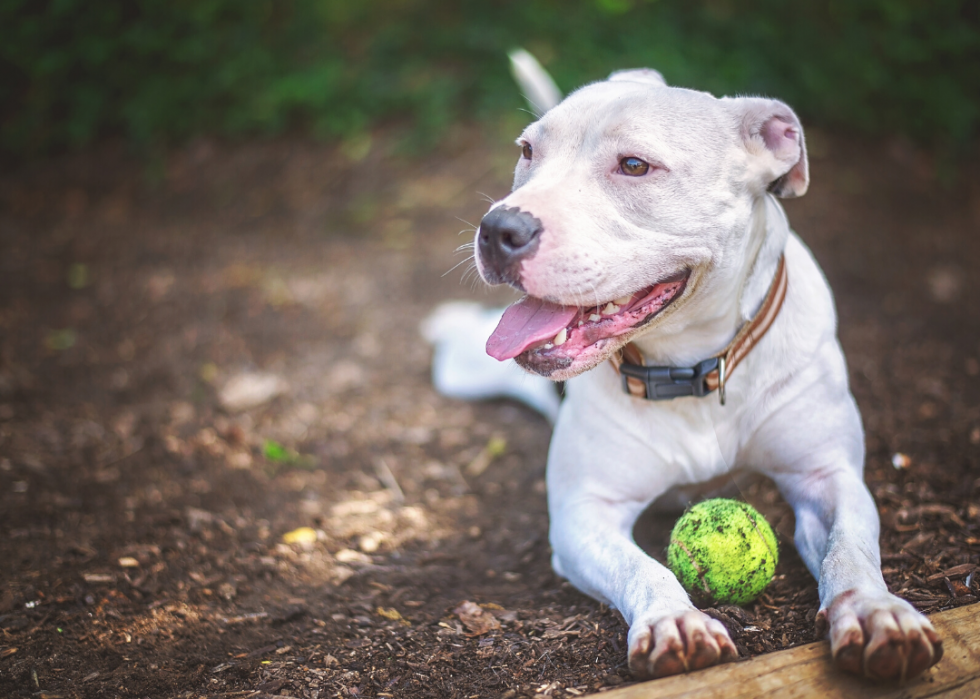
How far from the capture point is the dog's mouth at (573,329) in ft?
7.43

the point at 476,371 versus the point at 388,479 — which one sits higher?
the point at 476,371

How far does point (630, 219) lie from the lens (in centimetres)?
229

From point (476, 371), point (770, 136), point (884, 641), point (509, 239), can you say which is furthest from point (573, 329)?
point (476, 371)

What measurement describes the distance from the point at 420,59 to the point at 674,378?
5.99m

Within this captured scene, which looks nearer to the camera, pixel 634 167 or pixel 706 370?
pixel 634 167

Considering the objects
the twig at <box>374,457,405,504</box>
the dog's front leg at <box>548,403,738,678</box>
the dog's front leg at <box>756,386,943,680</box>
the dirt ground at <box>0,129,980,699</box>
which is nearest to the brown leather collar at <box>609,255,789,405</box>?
the dog's front leg at <box>548,403,738,678</box>

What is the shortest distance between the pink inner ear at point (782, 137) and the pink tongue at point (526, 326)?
→ 80cm

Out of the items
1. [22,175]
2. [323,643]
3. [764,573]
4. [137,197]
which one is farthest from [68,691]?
[22,175]

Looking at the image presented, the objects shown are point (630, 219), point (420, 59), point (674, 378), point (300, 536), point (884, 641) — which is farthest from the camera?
point (420, 59)

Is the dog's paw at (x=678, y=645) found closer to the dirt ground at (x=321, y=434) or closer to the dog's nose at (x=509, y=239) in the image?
the dirt ground at (x=321, y=434)

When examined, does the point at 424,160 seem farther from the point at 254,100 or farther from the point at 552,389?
the point at 552,389

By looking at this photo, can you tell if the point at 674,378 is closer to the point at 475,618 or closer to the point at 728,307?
the point at 728,307

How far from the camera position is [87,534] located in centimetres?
310

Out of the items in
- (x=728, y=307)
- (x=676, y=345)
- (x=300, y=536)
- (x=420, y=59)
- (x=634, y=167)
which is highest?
(x=420, y=59)
